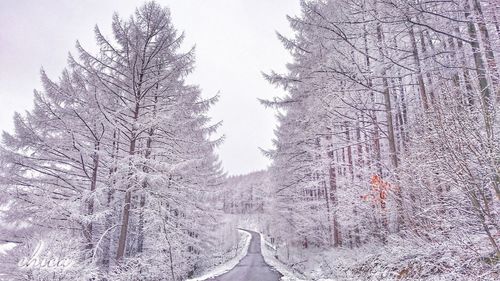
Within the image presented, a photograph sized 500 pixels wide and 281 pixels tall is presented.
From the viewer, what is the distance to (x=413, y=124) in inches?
317

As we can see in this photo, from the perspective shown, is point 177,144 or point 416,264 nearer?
point 416,264

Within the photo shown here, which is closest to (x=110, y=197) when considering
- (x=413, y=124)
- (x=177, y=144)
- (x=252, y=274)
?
(x=177, y=144)

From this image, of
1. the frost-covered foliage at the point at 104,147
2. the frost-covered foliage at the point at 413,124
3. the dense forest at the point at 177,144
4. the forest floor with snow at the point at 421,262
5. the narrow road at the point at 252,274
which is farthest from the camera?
the narrow road at the point at 252,274

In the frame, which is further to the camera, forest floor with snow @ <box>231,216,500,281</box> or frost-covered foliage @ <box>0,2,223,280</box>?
frost-covered foliage @ <box>0,2,223,280</box>

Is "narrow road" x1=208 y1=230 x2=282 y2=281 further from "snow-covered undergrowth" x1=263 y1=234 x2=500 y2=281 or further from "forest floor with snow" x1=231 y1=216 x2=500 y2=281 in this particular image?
"snow-covered undergrowth" x1=263 y1=234 x2=500 y2=281

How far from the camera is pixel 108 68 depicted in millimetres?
11758

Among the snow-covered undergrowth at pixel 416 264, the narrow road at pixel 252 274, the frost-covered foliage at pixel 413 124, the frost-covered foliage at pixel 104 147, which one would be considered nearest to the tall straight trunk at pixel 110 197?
the frost-covered foliage at pixel 104 147

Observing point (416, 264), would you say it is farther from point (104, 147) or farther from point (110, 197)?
point (104, 147)

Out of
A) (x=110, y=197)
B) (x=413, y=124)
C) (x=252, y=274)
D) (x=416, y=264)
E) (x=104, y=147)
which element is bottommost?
(x=252, y=274)

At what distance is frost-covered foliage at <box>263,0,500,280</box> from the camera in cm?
404

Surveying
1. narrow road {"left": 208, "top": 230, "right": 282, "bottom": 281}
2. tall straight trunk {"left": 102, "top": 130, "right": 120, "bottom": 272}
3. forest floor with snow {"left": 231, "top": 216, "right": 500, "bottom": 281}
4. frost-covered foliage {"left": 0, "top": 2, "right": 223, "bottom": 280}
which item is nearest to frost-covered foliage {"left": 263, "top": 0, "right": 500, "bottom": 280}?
forest floor with snow {"left": 231, "top": 216, "right": 500, "bottom": 281}

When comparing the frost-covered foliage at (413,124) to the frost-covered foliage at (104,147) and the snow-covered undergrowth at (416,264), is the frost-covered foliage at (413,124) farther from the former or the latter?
the frost-covered foliage at (104,147)

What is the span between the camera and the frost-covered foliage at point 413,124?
4035 millimetres

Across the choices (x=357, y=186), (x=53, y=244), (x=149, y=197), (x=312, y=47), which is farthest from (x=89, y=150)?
(x=312, y=47)
